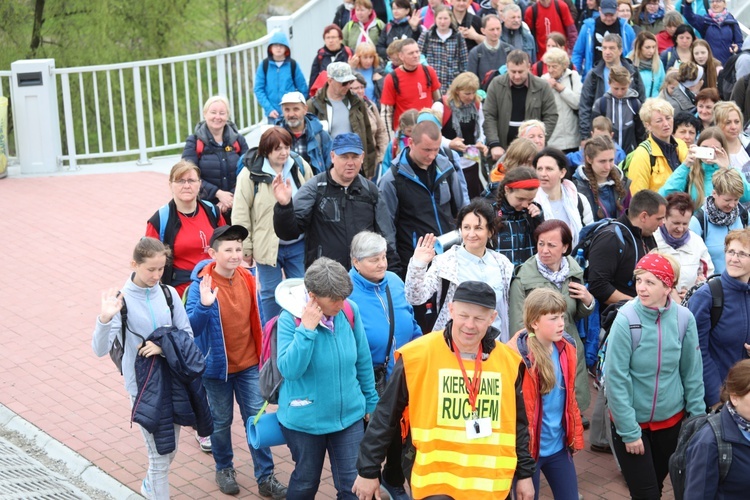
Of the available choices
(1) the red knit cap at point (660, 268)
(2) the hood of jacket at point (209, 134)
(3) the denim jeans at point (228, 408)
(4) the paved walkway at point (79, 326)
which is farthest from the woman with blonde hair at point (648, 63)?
Answer: (3) the denim jeans at point (228, 408)

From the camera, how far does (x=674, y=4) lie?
16.8m

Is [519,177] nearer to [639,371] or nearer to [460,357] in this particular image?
[639,371]

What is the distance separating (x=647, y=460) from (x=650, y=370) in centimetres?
53

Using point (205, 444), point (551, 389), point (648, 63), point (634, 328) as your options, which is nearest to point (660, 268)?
point (634, 328)

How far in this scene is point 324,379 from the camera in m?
6.04

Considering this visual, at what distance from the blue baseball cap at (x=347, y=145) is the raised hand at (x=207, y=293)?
4.73 feet

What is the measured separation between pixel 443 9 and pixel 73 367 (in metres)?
6.47

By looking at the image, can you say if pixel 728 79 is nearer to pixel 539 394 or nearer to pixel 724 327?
pixel 724 327

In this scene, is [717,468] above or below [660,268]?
below

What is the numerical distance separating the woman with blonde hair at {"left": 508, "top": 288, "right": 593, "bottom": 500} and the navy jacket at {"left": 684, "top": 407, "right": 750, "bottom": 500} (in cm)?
109

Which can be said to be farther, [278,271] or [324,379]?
[278,271]

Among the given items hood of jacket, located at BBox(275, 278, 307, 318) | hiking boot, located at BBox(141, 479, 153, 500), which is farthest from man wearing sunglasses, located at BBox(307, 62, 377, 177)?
hiking boot, located at BBox(141, 479, 153, 500)

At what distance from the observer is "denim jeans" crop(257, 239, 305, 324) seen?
8.57 meters

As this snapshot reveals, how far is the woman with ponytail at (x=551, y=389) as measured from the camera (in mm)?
5969
